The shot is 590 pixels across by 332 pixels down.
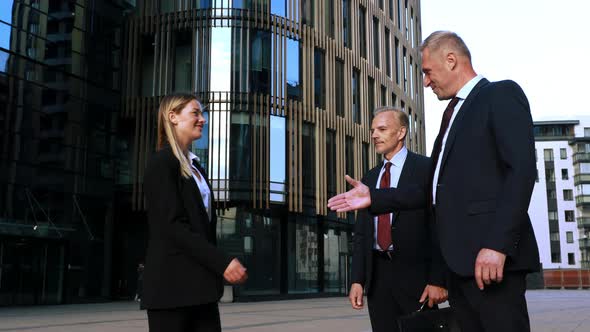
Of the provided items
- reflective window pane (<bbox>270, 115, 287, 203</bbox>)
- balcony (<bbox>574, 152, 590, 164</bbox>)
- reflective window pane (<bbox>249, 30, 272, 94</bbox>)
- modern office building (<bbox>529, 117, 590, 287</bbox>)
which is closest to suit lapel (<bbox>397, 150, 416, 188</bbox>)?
reflective window pane (<bbox>270, 115, 287, 203</bbox>)

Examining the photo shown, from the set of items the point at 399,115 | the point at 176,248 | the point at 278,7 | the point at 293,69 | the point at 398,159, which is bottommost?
the point at 176,248

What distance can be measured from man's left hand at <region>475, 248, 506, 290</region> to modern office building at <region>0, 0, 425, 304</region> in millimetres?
20066

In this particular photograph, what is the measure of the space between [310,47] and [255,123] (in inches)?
187

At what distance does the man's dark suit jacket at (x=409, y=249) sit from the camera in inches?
156

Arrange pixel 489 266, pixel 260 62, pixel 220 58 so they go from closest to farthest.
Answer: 1. pixel 489 266
2. pixel 220 58
3. pixel 260 62

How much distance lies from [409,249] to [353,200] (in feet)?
3.31

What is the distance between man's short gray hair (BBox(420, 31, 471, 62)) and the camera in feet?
10.1

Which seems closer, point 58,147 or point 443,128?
point 443,128

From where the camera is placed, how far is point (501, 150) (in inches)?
108

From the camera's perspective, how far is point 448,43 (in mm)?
3068

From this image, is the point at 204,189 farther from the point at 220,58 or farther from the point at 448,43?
the point at 220,58

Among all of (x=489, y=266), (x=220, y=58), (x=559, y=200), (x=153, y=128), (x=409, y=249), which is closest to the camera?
(x=489, y=266)

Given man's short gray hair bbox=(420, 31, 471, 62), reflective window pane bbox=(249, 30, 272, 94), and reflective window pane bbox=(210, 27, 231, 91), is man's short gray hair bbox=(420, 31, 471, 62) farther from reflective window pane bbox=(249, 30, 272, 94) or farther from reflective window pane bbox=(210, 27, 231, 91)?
reflective window pane bbox=(249, 30, 272, 94)

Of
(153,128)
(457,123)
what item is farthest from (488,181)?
(153,128)
